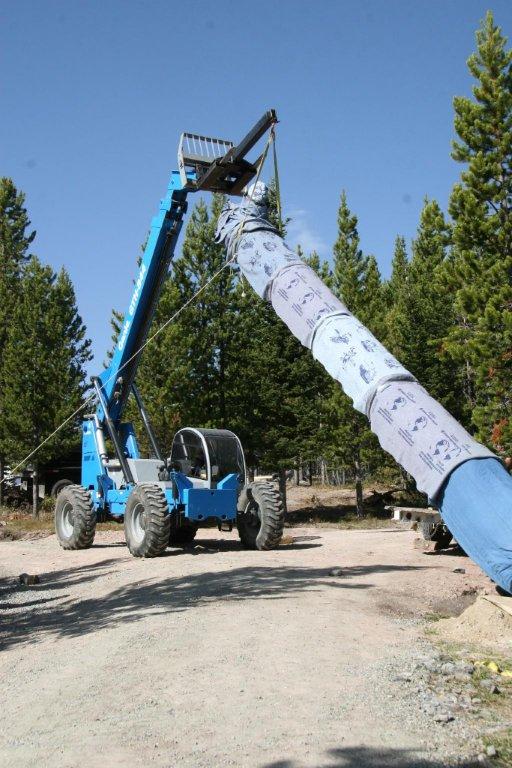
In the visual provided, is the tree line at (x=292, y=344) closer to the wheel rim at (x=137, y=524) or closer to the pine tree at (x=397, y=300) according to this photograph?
the pine tree at (x=397, y=300)

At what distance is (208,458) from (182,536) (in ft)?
10.4

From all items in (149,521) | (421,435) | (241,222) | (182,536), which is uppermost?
(241,222)

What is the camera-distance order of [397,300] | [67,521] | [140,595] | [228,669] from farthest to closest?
[397,300] → [67,521] → [140,595] → [228,669]

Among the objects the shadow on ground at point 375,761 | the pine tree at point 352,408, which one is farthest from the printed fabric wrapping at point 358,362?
the pine tree at point 352,408

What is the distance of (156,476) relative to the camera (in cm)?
1694

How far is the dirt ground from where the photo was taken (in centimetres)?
502

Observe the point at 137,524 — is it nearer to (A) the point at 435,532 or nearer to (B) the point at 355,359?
(A) the point at 435,532

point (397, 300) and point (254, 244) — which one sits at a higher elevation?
point (397, 300)

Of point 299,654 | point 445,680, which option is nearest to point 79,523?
point 299,654

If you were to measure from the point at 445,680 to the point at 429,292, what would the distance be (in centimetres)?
2938

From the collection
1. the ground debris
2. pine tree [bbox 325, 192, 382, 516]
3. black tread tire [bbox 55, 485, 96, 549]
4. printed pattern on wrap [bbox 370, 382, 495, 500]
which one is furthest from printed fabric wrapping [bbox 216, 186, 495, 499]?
pine tree [bbox 325, 192, 382, 516]

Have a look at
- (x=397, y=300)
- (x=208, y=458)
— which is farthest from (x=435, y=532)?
(x=397, y=300)

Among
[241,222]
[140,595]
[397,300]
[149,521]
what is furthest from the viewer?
[397,300]

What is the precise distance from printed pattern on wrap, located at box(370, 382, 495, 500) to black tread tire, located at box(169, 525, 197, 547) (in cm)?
1124
